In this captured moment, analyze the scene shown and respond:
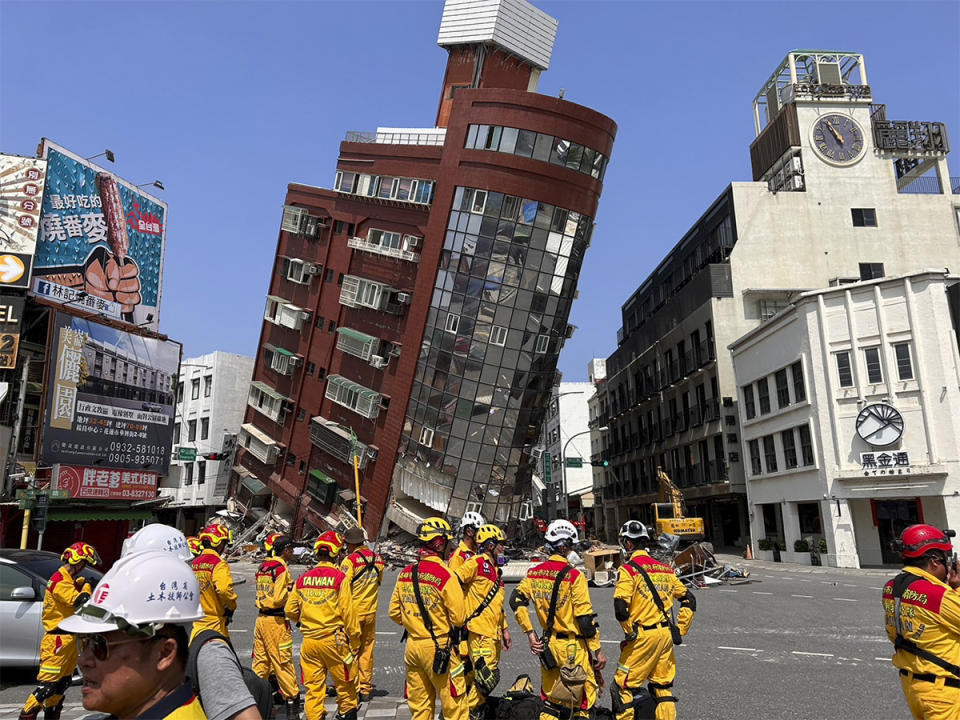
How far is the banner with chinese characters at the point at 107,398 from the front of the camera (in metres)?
32.9

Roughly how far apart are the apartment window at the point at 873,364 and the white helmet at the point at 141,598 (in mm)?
33642

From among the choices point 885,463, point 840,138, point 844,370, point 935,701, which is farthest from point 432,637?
point 840,138

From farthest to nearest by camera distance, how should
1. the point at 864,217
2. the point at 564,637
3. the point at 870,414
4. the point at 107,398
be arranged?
the point at 864,217 < the point at 107,398 < the point at 870,414 < the point at 564,637

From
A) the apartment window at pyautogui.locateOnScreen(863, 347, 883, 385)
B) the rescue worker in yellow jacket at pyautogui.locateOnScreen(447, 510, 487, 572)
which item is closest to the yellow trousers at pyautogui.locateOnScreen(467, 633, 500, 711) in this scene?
the rescue worker in yellow jacket at pyautogui.locateOnScreen(447, 510, 487, 572)

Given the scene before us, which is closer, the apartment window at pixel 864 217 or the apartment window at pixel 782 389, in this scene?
the apartment window at pixel 782 389

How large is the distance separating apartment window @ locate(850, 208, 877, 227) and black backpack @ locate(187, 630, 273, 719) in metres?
47.9

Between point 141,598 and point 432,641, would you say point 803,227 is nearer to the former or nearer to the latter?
point 432,641

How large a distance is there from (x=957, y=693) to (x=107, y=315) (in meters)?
39.0

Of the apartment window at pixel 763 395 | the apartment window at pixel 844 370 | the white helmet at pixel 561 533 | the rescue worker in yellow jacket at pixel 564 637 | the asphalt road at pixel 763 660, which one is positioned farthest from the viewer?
the apartment window at pixel 763 395

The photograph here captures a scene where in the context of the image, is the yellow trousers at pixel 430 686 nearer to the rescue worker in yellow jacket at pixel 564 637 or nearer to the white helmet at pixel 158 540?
the rescue worker in yellow jacket at pixel 564 637

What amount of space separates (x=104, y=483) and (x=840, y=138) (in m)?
45.8

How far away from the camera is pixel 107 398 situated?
116ft

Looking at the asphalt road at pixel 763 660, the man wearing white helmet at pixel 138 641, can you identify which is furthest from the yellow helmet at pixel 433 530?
the man wearing white helmet at pixel 138 641

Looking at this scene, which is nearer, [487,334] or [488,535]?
[488,535]
